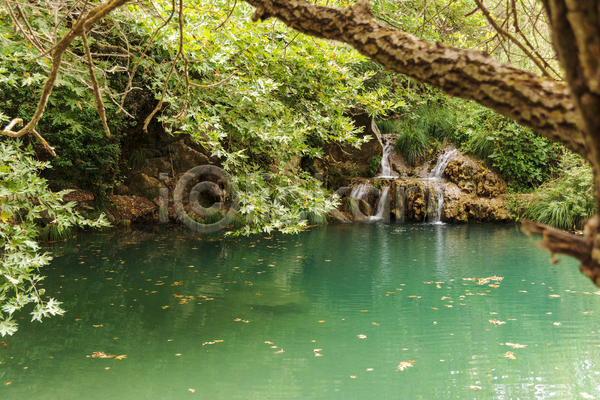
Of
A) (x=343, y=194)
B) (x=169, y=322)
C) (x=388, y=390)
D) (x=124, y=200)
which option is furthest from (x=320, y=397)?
(x=343, y=194)

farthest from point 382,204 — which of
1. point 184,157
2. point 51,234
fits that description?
point 51,234

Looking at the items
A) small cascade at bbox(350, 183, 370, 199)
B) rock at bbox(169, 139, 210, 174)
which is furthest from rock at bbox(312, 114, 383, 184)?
rock at bbox(169, 139, 210, 174)

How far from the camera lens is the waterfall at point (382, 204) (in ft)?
38.4

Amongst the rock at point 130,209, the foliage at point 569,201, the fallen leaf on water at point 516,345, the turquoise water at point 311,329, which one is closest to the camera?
the turquoise water at point 311,329

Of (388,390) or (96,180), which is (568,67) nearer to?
(388,390)

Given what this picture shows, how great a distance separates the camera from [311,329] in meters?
3.99

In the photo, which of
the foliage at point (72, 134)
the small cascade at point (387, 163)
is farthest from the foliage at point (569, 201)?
the foliage at point (72, 134)

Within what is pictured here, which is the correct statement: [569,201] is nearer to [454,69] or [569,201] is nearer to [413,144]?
[413,144]

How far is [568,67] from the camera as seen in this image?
2.41 feet

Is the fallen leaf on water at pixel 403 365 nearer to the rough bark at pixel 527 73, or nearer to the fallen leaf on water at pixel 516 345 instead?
the fallen leaf on water at pixel 516 345

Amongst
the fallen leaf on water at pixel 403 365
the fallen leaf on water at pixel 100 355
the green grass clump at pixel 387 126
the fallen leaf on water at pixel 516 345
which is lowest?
the fallen leaf on water at pixel 100 355

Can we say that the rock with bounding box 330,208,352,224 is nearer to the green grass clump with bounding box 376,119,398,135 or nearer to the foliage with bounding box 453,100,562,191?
the green grass clump with bounding box 376,119,398,135

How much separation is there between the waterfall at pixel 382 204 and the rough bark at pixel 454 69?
1035cm

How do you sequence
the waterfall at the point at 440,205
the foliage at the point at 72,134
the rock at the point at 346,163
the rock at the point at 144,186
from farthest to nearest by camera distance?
the rock at the point at 346,163, the waterfall at the point at 440,205, the rock at the point at 144,186, the foliage at the point at 72,134
